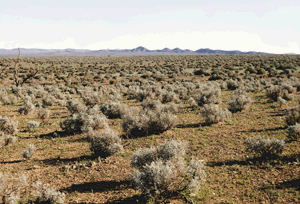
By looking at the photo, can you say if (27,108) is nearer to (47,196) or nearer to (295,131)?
(47,196)

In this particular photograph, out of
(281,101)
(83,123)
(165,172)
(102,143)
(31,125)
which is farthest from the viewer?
(281,101)

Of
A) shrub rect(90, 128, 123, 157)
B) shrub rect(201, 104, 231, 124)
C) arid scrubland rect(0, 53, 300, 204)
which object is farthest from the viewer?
shrub rect(201, 104, 231, 124)

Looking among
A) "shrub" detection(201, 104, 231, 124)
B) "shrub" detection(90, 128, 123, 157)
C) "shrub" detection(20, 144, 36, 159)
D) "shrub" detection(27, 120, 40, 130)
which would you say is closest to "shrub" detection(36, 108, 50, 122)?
"shrub" detection(27, 120, 40, 130)

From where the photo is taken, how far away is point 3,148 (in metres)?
9.80

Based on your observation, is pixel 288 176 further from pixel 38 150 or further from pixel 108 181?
pixel 38 150

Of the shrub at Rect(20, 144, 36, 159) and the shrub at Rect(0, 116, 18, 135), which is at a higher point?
the shrub at Rect(0, 116, 18, 135)

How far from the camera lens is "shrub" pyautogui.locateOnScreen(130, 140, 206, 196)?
212 inches

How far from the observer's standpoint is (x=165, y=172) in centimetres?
539

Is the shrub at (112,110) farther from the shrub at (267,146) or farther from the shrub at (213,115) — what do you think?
the shrub at (267,146)

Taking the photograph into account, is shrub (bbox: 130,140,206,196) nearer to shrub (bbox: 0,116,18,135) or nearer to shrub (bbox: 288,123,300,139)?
shrub (bbox: 288,123,300,139)

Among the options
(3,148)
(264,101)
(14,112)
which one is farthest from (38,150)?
(264,101)

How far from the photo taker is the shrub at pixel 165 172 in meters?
5.39

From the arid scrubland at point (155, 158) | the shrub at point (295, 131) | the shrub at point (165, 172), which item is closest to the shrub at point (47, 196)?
the arid scrubland at point (155, 158)

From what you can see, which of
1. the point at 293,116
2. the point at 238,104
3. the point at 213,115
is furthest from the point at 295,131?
the point at 238,104
